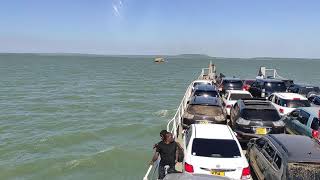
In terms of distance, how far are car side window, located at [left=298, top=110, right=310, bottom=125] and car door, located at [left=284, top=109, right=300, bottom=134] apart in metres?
0.25

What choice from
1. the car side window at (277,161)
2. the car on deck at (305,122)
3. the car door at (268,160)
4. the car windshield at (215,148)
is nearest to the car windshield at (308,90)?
the car on deck at (305,122)

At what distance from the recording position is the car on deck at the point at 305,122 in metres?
12.4

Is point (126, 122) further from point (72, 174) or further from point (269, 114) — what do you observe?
point (269, 114)

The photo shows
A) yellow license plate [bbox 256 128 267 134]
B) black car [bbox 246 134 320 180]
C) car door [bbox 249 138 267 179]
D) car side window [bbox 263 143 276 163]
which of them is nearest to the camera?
black car [bbox 246 134 320 180]

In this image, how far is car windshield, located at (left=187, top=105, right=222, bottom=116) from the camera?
1430 cm

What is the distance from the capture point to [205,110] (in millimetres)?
14398

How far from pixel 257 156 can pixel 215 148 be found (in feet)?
4.42

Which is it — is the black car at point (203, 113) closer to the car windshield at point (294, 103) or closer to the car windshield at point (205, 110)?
the car windshield at point (205, 110)

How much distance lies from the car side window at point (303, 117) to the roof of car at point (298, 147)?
4.13m

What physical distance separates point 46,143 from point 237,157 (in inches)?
576

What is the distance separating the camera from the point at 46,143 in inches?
841

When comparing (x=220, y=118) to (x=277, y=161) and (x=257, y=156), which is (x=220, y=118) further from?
(x=277, y=161)

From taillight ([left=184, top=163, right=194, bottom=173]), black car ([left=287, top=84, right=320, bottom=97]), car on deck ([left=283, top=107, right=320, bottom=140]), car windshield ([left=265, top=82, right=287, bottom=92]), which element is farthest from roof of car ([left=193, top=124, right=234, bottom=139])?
car windshield ([left=265, top=82, right=287, bottom=92])

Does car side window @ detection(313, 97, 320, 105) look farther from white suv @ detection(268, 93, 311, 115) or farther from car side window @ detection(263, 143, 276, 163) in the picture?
car side window @ detection(263, 143, 276, 163)
